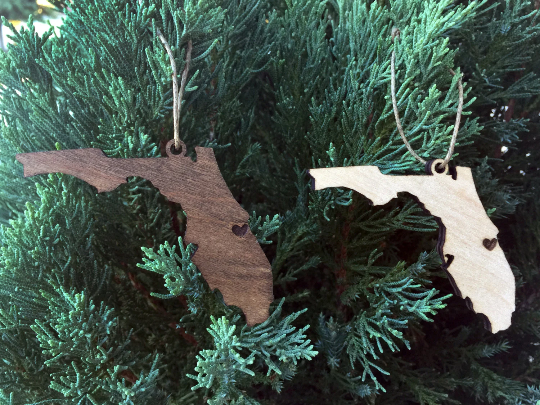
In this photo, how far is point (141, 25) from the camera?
0.70 m

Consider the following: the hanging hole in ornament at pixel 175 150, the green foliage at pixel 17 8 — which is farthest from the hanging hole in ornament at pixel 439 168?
the green foliage at pixel 17 8

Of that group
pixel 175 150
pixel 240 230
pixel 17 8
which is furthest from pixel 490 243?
pixel 17 8

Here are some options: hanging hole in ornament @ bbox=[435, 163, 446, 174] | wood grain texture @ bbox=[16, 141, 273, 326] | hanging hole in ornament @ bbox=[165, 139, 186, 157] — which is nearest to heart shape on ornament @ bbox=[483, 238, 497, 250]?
hanging hole in ornament @ bbox=[435, 163, 446, 174]

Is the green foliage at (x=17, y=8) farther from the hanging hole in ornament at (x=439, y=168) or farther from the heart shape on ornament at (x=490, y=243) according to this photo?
the heart shape on ornament at (x=490, y=243)

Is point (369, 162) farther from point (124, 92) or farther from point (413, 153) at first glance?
point (124, 92)

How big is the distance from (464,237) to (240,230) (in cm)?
36

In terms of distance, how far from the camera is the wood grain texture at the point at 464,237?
639 mm

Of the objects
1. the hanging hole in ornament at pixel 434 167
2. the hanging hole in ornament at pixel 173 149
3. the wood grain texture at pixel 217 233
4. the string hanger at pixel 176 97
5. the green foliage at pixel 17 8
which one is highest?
the green foliage at pixel 17 8

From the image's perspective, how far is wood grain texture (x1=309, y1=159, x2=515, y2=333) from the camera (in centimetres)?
64

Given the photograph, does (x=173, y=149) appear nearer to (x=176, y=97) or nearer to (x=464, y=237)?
(x=176, y=97)

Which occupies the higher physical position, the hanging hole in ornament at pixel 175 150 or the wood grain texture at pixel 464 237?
the hanging hole in ornament at pixel 175 150

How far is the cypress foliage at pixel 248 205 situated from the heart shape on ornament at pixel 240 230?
1.5 inches

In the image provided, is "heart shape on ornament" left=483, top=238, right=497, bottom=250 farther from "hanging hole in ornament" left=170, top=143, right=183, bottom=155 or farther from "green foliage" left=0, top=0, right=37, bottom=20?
"green foliage" left=0, top=0, right=37, bottom=20

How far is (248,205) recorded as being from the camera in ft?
3.10
